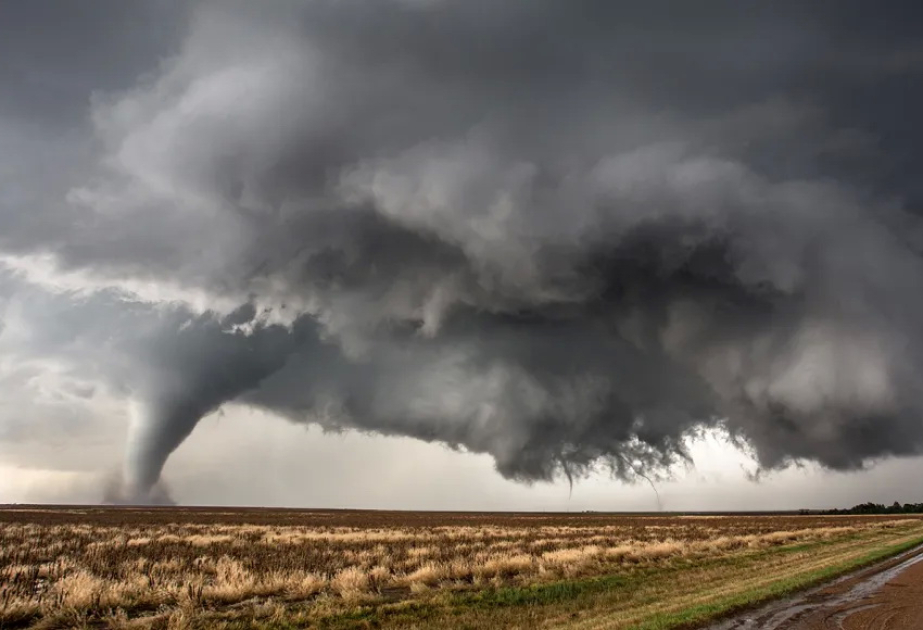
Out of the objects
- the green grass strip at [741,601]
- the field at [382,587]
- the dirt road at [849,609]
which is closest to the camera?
the dirt road at [849,609]

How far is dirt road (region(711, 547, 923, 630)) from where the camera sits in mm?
12914

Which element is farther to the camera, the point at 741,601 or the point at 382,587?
the point at 382,587

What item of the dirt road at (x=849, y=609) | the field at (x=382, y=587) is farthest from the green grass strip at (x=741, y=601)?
the dirt road at (x=849, y=609)

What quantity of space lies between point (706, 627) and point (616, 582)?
351 inches

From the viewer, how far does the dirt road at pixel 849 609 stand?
12.9 meters

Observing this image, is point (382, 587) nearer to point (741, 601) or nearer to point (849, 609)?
point (741, 601)

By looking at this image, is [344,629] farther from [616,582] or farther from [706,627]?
[616,582]

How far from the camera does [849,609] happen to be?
14.9 m

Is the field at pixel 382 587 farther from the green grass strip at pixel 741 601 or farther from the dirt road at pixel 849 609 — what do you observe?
the dirt road at pixel 849 609

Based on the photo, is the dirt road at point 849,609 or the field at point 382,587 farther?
the field at point 382,587

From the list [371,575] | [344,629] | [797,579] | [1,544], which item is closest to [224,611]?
[344,629]

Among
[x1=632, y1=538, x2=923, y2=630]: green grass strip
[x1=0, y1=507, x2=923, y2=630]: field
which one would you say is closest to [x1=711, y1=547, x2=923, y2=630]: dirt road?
[x1=632, y1=538, x2=923, y2=630]: green grass strip

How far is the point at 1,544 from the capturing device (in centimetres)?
3491

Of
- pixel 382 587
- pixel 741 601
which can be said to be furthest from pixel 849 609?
pixel 382 587
